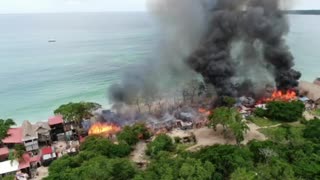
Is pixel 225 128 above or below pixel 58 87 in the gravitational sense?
below

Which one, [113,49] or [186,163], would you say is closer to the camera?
[186,163]

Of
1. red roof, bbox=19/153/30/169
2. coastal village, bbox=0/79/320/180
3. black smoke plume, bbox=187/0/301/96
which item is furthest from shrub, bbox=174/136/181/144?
black smoke plume, bbox=187/0/301/96

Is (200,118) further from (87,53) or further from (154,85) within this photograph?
(87,53)

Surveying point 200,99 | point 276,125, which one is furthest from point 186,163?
point 200,99

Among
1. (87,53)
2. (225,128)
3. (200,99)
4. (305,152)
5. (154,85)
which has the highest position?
(87,53)

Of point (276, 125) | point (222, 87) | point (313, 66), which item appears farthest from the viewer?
point (313, 66)

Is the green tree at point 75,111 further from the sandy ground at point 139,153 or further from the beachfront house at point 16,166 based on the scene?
the sandy ground at point 139,153
